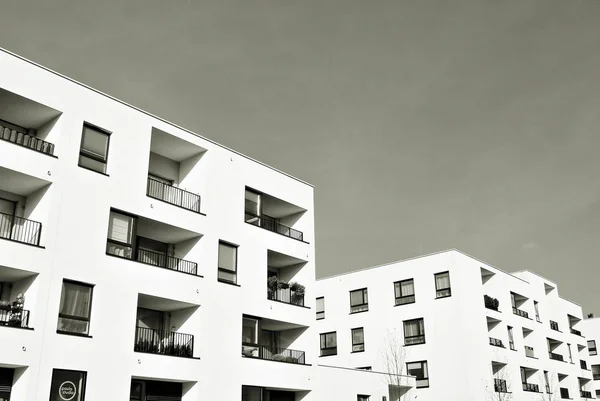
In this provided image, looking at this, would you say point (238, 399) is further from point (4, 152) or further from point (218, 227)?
point (4, 152)

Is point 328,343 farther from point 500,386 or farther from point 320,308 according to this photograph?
point 500,386

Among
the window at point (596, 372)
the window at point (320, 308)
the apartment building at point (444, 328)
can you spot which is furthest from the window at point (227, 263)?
the window at point (596, 372)

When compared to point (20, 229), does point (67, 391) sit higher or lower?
lower

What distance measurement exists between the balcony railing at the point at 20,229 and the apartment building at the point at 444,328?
26877 mm

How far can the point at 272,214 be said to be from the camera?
35.5 meters

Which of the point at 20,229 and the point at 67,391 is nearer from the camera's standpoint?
the point at 67,391

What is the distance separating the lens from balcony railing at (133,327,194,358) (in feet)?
84.3

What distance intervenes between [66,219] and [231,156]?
32.6ft

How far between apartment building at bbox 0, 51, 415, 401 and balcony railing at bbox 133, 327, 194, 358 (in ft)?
0.22

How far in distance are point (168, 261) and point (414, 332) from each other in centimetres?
2396

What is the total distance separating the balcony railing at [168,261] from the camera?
1095 inches

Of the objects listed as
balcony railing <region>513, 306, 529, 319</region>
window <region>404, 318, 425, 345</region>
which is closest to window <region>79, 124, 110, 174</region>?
window <region>404, 318, 425, 345</region>

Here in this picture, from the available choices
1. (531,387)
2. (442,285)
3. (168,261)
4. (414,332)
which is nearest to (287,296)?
(168,261)

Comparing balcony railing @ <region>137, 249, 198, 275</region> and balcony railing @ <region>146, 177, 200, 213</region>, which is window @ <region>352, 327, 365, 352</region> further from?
balcony railing @ <region>146, 177, 200, 213</region>
